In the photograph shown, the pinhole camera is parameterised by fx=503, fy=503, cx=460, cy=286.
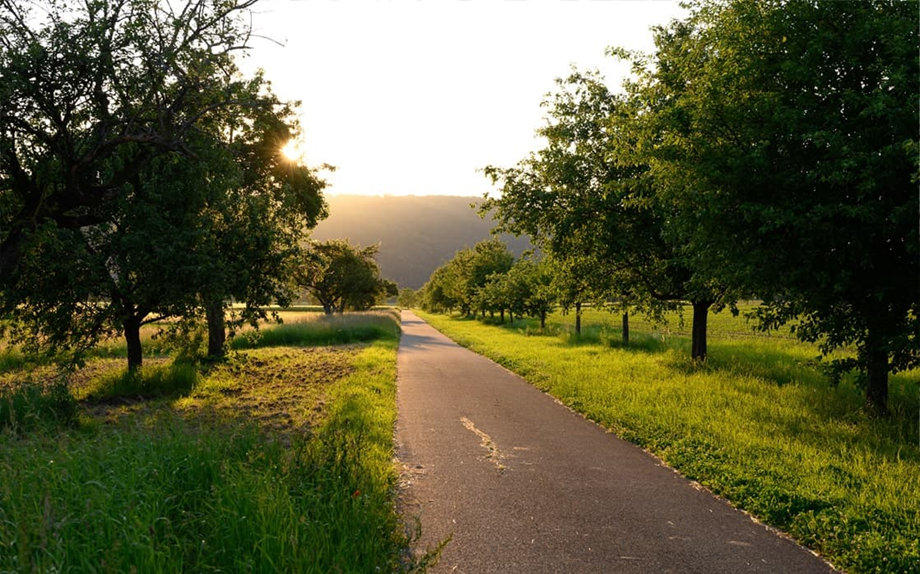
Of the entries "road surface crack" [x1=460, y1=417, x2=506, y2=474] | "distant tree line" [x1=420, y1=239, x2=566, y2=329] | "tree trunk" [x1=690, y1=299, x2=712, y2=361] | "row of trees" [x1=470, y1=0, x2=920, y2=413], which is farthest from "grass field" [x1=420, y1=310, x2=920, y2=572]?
"distant tree line" [x1=420, y1=239, x2=566, y2=329]

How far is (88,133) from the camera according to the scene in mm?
10273

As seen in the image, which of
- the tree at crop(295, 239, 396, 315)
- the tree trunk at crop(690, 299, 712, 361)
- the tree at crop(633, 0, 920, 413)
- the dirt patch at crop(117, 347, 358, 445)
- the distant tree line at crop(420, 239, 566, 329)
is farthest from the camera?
the tree at crop(295, 239, 396, 315)

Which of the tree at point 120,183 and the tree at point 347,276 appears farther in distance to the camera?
the tree at point 347,276

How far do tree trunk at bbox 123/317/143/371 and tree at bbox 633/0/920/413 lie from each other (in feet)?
43.0

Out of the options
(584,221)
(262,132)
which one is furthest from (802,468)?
(262,132)

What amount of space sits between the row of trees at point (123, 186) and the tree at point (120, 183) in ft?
0.10

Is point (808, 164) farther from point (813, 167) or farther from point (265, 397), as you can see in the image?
point (265, 397)

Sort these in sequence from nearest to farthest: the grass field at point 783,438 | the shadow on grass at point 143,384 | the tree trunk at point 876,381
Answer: the grass field at point 783,438 < the tree trunk at point 876,381 < the shadow on grass at point 143,384

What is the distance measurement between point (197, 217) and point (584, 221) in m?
10.2

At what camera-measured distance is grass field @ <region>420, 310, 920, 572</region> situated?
460 cm

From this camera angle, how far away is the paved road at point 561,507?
4082 mm

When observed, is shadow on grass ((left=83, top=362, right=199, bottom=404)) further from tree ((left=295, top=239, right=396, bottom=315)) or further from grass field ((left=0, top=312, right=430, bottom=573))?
tree ((left=295, top=239, right=396, bottom=315))

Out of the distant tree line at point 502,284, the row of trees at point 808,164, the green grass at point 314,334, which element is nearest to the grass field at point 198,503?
the row of trees at point 808,164

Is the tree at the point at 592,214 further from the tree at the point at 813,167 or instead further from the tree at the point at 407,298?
the tree at the point at 407,298
